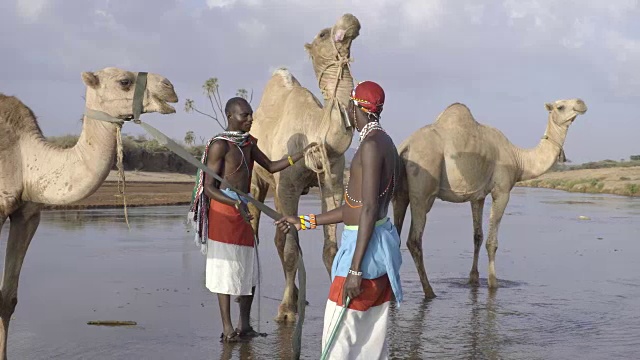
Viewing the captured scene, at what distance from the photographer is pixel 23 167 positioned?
628 centimetres

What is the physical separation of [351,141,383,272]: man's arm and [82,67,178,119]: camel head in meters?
1.83

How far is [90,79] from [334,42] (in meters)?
2.61

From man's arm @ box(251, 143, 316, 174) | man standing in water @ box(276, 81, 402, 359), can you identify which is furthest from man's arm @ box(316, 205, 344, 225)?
man's arm @ box(251, 143, 316, 174)

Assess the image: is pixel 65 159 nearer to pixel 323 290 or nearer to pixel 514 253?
pixel 323 290

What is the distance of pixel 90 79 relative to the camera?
6.07 meters

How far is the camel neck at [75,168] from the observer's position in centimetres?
606

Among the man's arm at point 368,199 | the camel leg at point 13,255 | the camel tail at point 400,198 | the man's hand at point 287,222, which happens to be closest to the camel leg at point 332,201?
the camel tail at point 400,198

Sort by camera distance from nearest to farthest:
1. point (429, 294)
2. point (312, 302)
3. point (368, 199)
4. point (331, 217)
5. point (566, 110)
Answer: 1. point (368, 199)
2. point (331, 217)
3. point (312, 302)
4. point (429, 294)
5. point (566, 110)

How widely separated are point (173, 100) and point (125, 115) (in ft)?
1.25

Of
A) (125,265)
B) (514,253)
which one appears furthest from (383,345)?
(514,253)

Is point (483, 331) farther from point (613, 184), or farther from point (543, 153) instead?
point (613, 184)

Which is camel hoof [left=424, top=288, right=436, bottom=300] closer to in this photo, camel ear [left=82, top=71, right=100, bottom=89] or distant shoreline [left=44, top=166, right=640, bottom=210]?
camel ear [left=82, top=71, right=100, bottom=89]

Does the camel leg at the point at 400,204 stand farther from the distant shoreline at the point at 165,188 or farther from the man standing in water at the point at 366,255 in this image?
the distant shoreline at the point at 165,188

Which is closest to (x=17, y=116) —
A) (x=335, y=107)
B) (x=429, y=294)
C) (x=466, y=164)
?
(x=335, y=107)
